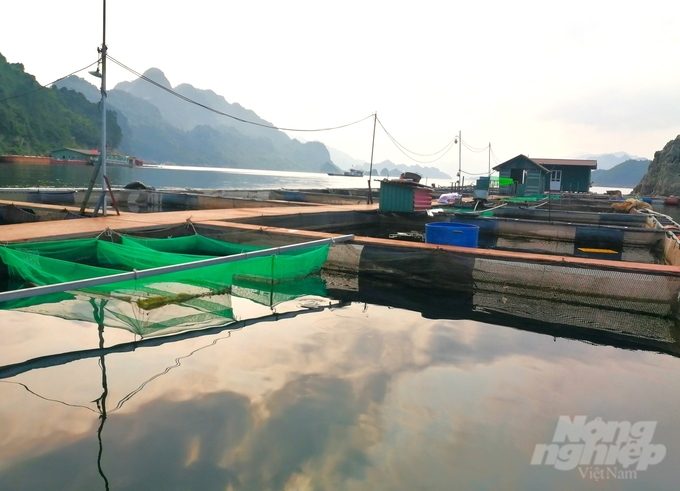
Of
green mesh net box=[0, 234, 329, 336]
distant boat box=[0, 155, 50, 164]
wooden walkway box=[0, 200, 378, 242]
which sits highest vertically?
distant boat box=[0, 155, 50, 164]

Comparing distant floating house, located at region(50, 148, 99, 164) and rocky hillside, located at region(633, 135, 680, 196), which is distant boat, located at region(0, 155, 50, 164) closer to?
distant floating house, located at region(50, 148, 99, 164)

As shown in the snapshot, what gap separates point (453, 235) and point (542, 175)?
119 ft

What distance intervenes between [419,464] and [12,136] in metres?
136

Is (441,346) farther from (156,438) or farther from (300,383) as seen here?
(156,438)

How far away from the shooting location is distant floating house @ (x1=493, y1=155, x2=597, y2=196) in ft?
142

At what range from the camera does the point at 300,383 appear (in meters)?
5.54

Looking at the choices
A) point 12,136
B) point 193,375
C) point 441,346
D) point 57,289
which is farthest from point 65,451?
point 12,136

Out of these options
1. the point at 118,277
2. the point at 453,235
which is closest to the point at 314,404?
the point at 118,277

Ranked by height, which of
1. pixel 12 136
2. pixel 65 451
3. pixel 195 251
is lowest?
pixel 65 451

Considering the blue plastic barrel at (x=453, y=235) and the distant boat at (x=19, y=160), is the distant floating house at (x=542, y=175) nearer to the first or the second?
the blue plastic barrel at (x=453, y=235)

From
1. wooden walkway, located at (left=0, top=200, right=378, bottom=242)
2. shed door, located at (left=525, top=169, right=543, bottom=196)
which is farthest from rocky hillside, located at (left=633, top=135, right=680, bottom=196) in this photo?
wooden walkway, located at (left=0, top=200, right=378, bottom=242)

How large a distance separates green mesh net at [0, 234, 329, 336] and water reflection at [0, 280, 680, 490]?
2.91ft

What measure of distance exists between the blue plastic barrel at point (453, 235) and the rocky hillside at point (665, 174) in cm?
8206

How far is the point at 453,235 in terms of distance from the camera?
41.5 feet
